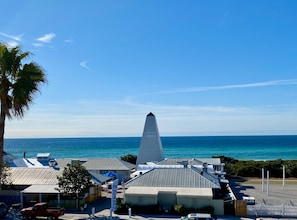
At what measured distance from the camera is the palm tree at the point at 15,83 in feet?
48.4

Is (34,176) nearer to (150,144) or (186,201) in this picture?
(186,201)

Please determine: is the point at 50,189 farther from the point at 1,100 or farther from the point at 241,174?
the point at 241,174

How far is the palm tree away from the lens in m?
14.7

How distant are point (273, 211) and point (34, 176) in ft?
59.8

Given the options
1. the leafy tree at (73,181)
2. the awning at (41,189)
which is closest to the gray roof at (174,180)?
the leafy tree at (73,181)

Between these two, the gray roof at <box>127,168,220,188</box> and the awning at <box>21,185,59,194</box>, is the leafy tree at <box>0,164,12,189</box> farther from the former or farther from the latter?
the gray roof at <box>127,168,220,188</box>

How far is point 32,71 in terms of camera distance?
15.6m

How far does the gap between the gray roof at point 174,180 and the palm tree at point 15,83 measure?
39.3 feet

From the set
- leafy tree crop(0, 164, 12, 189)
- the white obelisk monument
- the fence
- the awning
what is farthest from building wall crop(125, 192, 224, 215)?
the white obelisk monument

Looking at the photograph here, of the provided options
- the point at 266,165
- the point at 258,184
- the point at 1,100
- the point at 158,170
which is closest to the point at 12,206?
the point at 158,170

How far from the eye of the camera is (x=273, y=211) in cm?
2203

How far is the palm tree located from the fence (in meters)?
15.4

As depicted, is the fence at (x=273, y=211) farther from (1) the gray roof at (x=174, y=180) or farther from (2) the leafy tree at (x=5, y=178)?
(2) the leafy tree at (x=5, y=178)

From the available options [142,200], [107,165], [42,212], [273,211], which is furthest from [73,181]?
[107,165]
